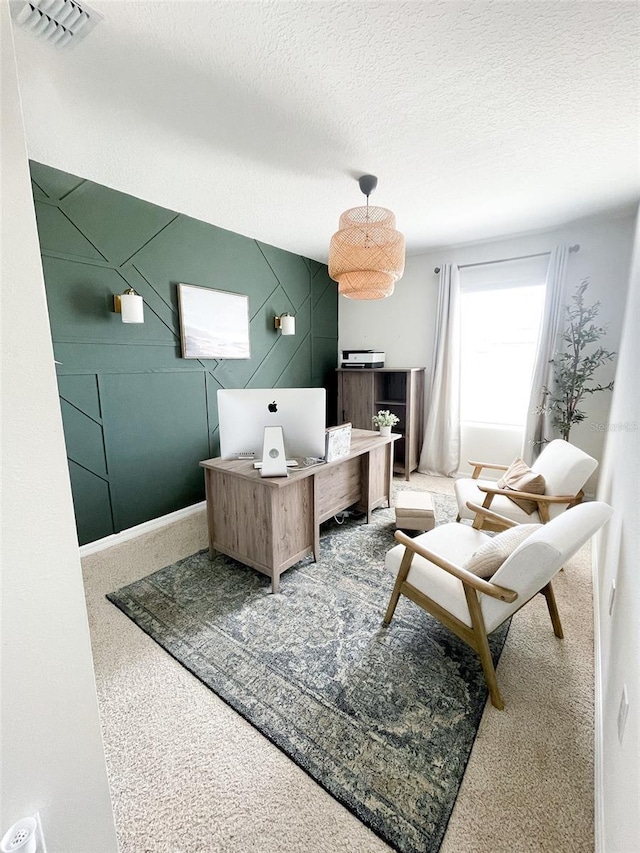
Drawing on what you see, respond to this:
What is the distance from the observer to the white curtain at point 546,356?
3514mm

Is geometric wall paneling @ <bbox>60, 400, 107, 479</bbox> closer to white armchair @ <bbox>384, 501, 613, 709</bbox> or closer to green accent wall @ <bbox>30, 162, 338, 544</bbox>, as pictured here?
green accent wall @ <bbox>30, 162, 338, 544</bbox>

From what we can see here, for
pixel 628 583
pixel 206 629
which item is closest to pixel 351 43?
pixel 628 583

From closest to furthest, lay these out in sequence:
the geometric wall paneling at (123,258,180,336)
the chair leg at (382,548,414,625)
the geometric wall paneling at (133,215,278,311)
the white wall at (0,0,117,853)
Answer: the white wall at (0,0,117,853) → the chair leg at (382,548,414,625) → the geometric wall paneling at (123,258,180,336) → the geometric wall paneling at (133,215,278,311)

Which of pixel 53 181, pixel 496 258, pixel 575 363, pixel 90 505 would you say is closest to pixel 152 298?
pixel 53 181

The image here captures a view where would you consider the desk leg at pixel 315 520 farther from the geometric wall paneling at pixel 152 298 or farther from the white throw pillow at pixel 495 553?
the geometric wall paneling at pixel 152 298

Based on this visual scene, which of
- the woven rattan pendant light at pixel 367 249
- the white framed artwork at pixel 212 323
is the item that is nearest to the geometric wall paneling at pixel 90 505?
the white framed artwork at pixel 212 323

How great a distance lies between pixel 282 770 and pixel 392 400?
3.99m

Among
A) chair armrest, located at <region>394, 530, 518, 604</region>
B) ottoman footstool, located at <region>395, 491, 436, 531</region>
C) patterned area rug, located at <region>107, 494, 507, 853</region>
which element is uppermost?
chair armrest, located at <region>394, 530, 518, 604</region>

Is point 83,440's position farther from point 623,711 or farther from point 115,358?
point 623,711

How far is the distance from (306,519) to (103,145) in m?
2.64

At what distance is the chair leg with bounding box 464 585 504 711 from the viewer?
59.1 inches

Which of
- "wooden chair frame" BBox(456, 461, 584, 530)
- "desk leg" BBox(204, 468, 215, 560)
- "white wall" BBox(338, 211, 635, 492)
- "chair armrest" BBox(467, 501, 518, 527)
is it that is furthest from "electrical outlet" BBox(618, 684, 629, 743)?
"white wall" BBox(338, 211, 635, 492)

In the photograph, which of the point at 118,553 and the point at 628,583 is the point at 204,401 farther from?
the point at 628,583

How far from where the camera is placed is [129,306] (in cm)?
266
